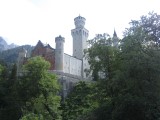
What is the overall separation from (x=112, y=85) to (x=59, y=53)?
43.2 metres

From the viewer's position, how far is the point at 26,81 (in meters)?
53.4

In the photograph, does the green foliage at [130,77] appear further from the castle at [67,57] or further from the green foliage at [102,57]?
the castle at [67,57]

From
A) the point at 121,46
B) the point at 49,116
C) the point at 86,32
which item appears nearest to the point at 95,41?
the point at 121,46

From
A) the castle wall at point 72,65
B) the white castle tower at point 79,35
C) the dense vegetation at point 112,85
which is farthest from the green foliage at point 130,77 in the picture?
the white castle tower at point 79,35

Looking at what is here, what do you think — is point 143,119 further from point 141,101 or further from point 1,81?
point 1,81

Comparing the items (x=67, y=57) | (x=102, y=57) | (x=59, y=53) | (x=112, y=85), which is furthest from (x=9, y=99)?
(x=67, y=57)

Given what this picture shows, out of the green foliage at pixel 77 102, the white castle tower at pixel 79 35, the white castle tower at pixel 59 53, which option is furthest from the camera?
the white castle tower at pixel 79 35

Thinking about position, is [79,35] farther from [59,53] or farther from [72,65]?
[59,53]

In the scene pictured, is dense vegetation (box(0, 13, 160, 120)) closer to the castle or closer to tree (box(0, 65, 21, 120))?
tree (box(0, 65, 21, 120))

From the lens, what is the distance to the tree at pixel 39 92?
5062 centimetres

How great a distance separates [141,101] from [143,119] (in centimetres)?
254

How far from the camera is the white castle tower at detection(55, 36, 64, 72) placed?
76875 millimetres

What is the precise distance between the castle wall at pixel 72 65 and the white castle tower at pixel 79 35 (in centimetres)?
584

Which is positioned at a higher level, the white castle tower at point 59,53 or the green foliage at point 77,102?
the white castle tower at point 59,53
